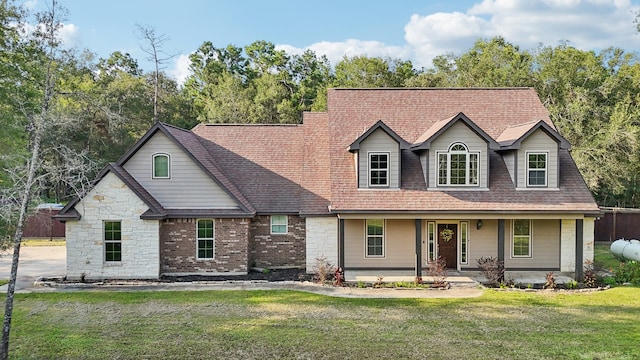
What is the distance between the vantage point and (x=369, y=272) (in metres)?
17.2

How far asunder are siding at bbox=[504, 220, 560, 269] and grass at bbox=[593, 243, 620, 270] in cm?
240

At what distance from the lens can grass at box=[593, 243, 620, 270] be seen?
1854 centimetres

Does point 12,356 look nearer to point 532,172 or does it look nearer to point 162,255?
point 162,255

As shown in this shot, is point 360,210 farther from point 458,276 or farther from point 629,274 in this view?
point 629,274

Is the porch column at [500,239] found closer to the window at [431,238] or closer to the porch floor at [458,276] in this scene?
the porch floor at [458,276]

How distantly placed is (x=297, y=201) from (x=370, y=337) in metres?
8.53

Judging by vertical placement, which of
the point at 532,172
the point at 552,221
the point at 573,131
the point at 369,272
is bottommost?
the point at 369,272

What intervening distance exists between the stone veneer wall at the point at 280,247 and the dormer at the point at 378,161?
3.00 meters

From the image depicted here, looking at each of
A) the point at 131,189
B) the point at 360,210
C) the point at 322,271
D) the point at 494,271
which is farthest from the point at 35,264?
the point at 494,271

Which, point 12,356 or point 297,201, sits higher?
point 297,201

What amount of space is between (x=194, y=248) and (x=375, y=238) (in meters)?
6.72

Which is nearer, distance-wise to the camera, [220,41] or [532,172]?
[532,172]

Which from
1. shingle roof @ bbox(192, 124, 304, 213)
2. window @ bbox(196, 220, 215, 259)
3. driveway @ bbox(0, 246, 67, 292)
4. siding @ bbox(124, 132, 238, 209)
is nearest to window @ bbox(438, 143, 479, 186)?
shingle roof @ bbox(192, 124, 304, 213)

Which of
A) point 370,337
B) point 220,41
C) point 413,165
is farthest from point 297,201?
point 220,41
